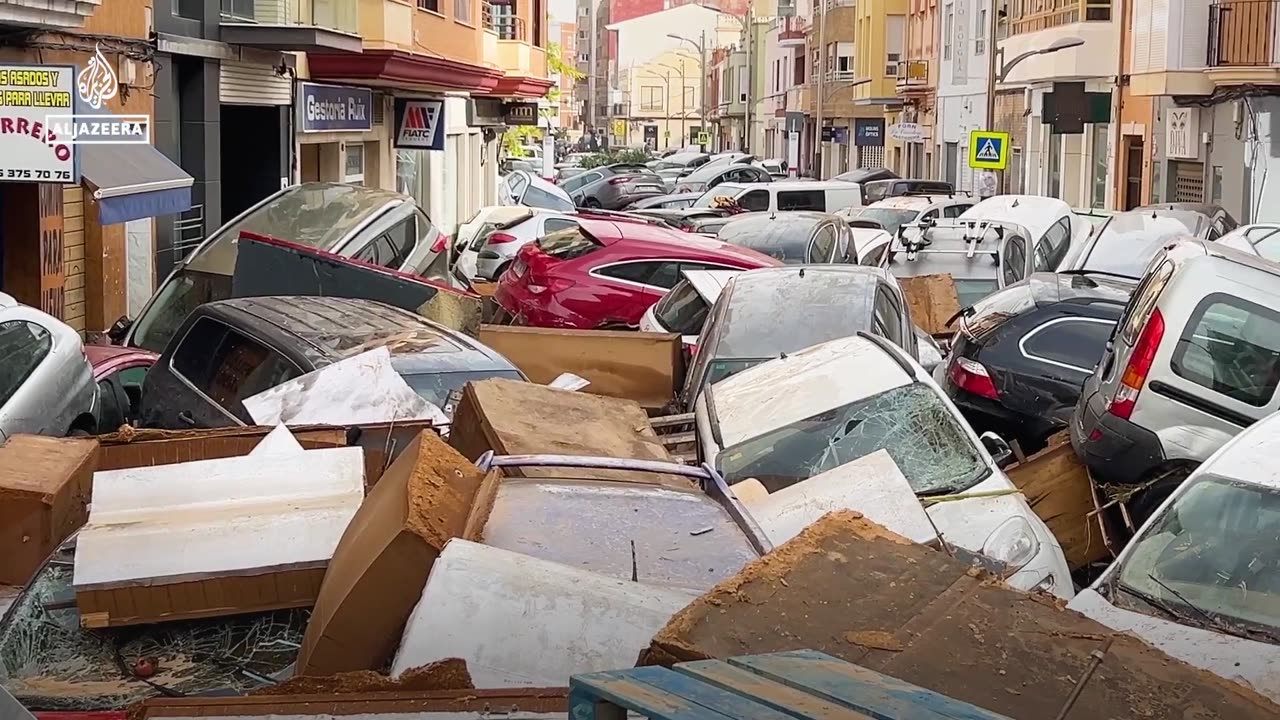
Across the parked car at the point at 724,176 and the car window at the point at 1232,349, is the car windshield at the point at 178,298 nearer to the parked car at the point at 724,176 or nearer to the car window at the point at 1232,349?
the car window at the point at 1232,349

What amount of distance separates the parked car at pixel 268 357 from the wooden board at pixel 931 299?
669 centimetres

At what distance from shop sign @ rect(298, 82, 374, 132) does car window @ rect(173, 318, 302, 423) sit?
13395 mm

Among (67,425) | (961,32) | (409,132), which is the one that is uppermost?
(961,32)

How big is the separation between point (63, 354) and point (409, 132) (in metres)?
20.2

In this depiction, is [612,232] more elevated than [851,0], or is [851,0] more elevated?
[851,0]

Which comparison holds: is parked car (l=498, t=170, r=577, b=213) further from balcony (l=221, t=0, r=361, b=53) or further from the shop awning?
the shop awning

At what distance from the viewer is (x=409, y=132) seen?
28797mm

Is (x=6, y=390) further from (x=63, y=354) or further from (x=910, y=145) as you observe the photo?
(x=910, y=145)

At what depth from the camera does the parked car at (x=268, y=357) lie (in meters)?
8.85

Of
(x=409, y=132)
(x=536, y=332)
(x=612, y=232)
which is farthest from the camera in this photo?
(x=409, y=132)

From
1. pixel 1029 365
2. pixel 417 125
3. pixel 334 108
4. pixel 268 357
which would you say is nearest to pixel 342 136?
pixel 334 108

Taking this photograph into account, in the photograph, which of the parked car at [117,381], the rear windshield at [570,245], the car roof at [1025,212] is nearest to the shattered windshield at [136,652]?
the parked car at [117,381]

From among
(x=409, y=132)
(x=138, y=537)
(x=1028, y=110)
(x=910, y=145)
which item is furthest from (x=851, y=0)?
(x=138, y=537)

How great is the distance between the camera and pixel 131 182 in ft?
42.4
